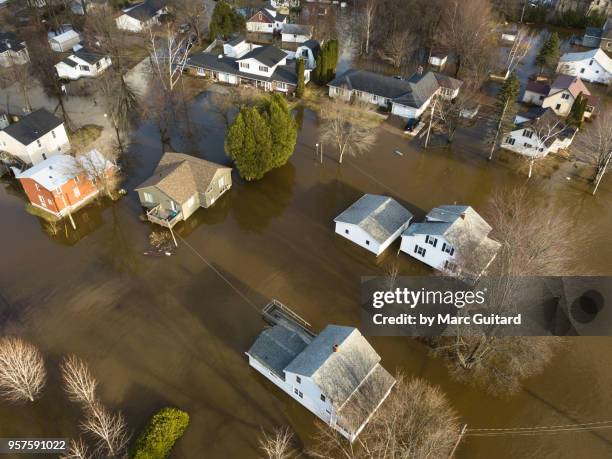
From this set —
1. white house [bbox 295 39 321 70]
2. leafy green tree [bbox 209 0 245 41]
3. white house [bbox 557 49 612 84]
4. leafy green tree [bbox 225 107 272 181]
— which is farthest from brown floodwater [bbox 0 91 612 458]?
leafy green tree [bbox 209 0 245 41]

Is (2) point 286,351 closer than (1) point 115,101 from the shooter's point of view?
Yes

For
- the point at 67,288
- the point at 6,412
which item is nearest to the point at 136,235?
the point at 67,288

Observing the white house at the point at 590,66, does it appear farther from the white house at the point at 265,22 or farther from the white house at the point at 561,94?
the white house at the point at 265,22

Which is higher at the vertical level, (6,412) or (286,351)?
(286,351)

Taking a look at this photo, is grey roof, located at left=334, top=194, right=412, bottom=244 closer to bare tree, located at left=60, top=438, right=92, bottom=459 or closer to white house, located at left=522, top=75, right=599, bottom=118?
bare tree, located at left=60, top=438, right=92, bottom=459

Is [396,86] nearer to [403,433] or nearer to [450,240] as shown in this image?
[450,240]

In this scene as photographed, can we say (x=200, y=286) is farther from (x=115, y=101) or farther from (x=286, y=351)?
(x=115, y=101)

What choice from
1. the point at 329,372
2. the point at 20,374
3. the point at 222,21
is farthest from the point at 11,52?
the point at 329,372
